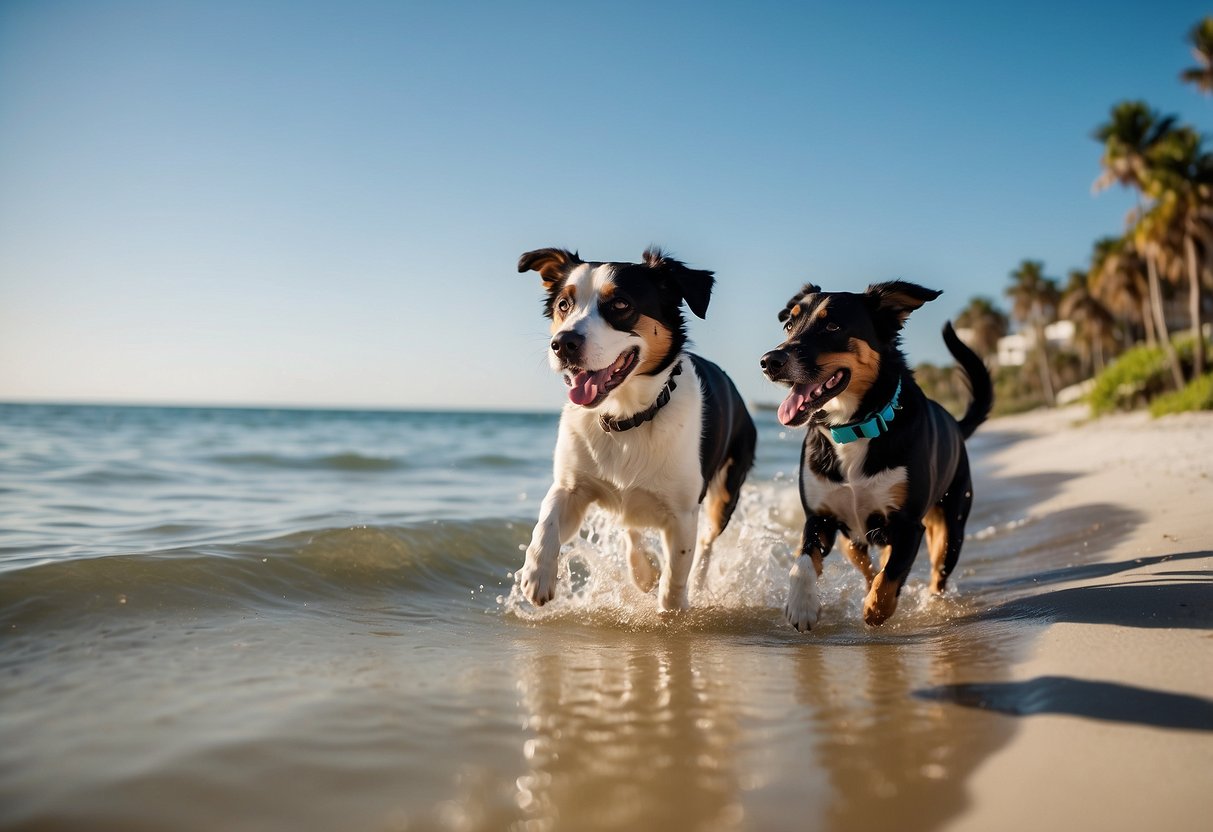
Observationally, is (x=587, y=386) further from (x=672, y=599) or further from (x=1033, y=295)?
(x=1033, y=295)

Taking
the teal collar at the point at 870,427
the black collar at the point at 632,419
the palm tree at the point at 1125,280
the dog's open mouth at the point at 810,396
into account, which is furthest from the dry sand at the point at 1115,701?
the palm tree at the point at 1125,280

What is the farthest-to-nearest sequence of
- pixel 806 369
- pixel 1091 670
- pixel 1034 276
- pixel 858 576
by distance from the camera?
pixel 1034 276 < pixel 858 576 < pixel 806 369 < pixel 1091 670

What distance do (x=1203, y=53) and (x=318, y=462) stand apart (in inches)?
1261

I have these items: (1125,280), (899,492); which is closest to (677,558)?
(899,492)

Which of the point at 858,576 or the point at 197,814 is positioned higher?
A: the point at 197,814

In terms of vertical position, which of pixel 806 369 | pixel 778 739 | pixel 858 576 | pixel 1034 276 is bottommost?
pixel 858 576

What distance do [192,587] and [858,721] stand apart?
3.97 m

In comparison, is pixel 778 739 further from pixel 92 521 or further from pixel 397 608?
pixel 92 521

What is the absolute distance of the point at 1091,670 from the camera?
10.4 feet

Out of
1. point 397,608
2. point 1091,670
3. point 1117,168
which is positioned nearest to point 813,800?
point 1091,670

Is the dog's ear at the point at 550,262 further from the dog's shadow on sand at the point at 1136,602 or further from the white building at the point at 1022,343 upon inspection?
the white building at the point at 1022,343

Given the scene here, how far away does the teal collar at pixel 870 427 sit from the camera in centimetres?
484

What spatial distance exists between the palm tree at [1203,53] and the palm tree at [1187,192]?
155 cm

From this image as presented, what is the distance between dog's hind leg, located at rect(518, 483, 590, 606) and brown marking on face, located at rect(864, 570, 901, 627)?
1.59m
